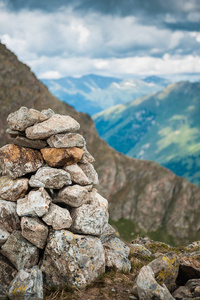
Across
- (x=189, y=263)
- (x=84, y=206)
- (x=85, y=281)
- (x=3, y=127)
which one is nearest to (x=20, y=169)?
(x=84, y=206)

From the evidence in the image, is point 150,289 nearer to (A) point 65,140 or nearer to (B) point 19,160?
(A) point 65,140

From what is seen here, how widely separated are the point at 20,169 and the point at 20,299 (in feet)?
20.4

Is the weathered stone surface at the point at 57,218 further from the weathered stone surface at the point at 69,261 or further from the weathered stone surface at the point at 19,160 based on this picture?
the weathered stone surface at the point at 19,160

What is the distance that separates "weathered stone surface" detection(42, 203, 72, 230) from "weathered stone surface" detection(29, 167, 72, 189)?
1.25m

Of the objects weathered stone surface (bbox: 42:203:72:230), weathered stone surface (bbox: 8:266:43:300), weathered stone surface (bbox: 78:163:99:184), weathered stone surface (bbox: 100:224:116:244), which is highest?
weathered stone surface (bbox: 78:163:99:184)

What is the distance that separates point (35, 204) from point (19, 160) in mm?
2970

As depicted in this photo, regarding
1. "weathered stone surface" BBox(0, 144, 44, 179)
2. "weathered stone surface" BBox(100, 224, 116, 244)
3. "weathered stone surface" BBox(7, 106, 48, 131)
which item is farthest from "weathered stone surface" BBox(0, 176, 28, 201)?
"weathered stone surface" BBox(100, 224, 116, 244)

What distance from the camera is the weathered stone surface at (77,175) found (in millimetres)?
14414

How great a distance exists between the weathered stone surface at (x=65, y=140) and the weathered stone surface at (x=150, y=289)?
7.54m

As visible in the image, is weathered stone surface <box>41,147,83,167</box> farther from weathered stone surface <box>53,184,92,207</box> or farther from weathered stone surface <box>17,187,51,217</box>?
weathered stone surface <box>17,187,51,217</box>

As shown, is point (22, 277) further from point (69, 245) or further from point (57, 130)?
point (57, 130)

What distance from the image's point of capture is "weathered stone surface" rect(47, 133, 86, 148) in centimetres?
1415

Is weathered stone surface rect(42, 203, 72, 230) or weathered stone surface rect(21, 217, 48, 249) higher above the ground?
weathered stone surface rect(42, 203, 72, 230)

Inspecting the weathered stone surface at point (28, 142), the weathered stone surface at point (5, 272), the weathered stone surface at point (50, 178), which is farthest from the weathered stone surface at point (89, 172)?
the weathered stone surface at point (5, 272)
